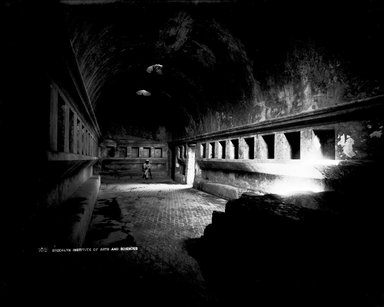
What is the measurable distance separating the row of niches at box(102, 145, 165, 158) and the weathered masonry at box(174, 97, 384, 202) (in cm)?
825

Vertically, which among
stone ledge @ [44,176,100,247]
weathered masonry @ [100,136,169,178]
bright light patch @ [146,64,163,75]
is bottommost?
stone ledge @ [44,176,100,247]

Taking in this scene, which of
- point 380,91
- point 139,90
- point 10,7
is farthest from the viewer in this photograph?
point 139,90

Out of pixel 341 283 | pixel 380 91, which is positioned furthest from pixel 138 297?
pixel 380 91

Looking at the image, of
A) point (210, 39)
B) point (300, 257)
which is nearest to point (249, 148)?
point (210, 39)

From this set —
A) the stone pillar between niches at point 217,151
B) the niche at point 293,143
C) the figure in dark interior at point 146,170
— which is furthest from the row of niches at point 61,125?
the figure in dark interior at point 146,170

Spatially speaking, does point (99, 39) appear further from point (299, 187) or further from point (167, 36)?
point (299, 187)

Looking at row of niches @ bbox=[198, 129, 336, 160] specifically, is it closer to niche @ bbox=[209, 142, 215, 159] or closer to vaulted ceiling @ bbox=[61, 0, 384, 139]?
niche @ bbox=[209, 142, 215, 159]

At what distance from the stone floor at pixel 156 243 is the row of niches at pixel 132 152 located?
10.6 meters

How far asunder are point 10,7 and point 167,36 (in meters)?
6.94

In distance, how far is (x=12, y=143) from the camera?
8.63 ft

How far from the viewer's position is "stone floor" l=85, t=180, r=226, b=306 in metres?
3.04

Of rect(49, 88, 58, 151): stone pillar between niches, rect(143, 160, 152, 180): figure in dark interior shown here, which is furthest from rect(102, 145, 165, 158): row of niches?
rect(49, 88, 58, 151): stone pillar between niches

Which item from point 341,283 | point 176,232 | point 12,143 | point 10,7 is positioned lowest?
point 176,232

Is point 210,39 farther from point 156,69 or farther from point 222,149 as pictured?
point 222,149
